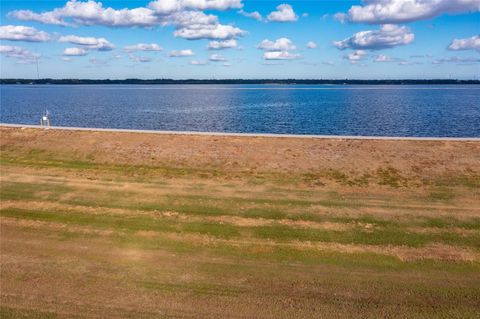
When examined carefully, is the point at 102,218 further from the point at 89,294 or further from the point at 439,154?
the point at 439,154

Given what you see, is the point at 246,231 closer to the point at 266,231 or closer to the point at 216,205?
the point at 266,231

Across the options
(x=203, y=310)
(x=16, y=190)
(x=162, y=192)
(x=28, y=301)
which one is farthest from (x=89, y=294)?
(x=16, y=190)

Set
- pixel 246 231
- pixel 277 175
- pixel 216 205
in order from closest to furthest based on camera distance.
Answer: pixel 246 231 < pixel 216 205 < pixel 277 175

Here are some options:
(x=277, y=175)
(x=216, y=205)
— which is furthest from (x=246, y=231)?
(x=277, y=175)

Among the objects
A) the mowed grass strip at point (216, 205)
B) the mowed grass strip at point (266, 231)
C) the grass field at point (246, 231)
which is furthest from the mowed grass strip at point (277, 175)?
the mowed grass strip at point (266, 231)

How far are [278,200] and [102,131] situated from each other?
756 inches

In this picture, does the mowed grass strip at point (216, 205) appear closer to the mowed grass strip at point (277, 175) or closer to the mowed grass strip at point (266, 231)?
the mowed grass strip at point (266, 231)

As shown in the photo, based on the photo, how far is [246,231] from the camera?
50.6ft

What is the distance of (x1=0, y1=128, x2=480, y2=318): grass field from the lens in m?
10.9

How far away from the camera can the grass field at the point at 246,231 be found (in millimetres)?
10914

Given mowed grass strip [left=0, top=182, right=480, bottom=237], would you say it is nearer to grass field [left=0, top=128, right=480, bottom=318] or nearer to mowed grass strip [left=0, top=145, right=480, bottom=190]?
grass field [left=0, top=128, right=480, bottom=318]

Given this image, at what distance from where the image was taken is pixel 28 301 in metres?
10.9

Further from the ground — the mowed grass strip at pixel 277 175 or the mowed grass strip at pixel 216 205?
the mowed grass strip at pixel 277 175

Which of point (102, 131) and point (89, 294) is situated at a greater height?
point (102, 131)
